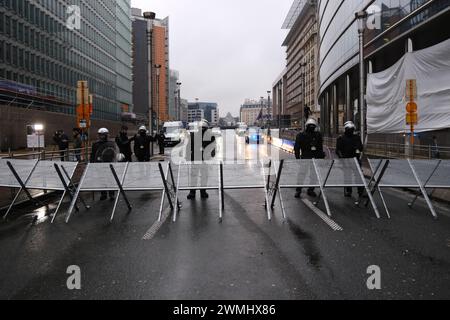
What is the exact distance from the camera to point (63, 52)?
5672 cm

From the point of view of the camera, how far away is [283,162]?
8.55 metres

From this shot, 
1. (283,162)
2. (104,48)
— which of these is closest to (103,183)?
(283,162)

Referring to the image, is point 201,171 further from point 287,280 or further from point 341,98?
point 341,98

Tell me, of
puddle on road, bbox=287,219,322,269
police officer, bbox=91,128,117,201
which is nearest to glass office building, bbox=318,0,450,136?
police officer, bbox=91,128,117,201

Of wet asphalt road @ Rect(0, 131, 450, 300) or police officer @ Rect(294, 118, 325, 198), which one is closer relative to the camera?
wet asphalt road @ Rect(0, 131, 450, 300)

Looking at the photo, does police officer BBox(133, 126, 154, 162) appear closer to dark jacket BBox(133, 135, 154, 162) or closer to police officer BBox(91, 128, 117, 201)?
dark jacket BBox(133, 135, 154, 162)

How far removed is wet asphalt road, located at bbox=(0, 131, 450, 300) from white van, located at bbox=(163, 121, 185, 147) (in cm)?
3499

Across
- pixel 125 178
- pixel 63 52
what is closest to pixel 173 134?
pixel 63 52

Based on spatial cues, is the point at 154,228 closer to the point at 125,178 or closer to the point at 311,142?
the point at 125,178

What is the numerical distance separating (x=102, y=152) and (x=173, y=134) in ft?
110

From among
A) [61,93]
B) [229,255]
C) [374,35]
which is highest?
[374,35]

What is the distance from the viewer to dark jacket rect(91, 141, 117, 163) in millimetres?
11102
